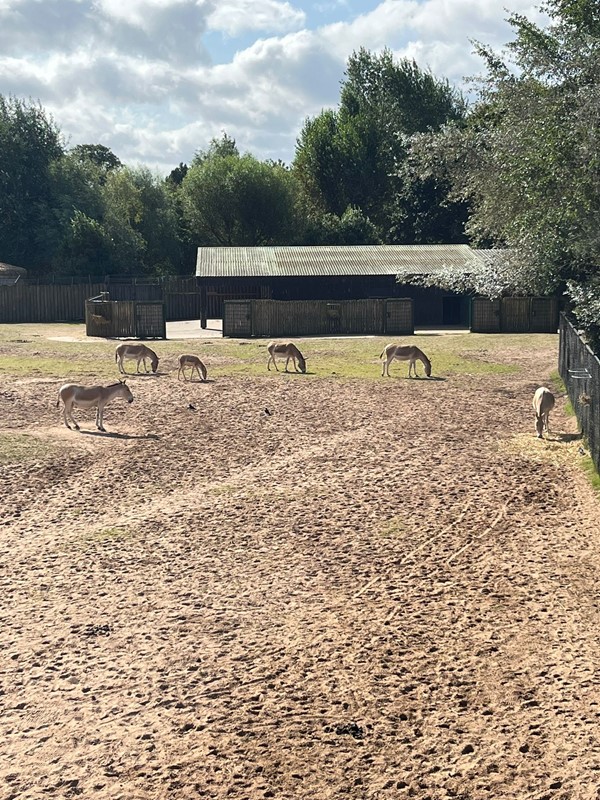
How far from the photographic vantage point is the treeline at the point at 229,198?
6762cm

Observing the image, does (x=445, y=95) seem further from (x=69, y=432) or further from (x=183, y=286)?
(x=69, y=432)

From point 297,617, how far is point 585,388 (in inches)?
407

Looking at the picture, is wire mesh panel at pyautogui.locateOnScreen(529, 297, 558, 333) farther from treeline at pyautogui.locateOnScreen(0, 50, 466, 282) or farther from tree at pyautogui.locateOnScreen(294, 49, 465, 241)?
tree at pyautogui.locateOnScreen(294, 49, 465, 241)

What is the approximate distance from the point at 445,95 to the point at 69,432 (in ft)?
234

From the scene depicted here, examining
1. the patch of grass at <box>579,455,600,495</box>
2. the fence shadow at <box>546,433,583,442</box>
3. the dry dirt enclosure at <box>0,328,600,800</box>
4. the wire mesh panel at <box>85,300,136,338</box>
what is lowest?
the dry dirt enclosure at <box>0,328,600,800</box>

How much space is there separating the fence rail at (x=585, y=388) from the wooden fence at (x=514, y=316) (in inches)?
888

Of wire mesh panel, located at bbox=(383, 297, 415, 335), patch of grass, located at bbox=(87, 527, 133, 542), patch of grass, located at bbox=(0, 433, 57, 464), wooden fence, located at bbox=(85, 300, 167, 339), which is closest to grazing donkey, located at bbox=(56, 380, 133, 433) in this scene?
patch of grass, located at bbox=(0, 433, 57, 464)

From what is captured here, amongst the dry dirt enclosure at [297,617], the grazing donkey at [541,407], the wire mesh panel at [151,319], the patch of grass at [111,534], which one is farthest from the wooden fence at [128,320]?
the patch of grass at [111,534]

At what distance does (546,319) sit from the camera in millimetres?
47469

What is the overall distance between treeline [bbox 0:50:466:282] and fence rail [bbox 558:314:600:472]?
Result: 43.1 meters

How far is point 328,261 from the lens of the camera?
5384cm

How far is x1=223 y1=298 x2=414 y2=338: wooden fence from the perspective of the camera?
149 feet

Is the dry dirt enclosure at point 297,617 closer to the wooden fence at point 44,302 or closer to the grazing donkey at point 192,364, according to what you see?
the grazing donkey at point 192,364

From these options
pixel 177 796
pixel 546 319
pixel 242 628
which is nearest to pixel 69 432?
pixel 242 628
